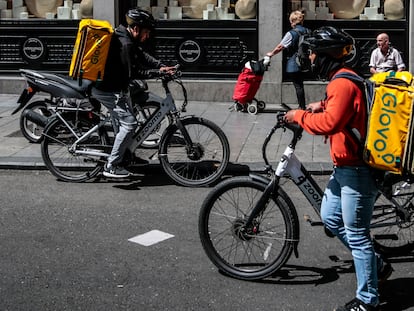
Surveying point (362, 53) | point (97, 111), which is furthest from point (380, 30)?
point (97, 111)

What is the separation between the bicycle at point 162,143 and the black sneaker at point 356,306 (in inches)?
153

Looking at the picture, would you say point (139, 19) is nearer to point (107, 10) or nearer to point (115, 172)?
point (115, 172)

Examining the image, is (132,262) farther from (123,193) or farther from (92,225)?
(123,193)

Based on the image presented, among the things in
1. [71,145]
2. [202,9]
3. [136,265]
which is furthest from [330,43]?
[202,9]

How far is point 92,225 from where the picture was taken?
7988 mm

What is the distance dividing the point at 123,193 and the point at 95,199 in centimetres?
38

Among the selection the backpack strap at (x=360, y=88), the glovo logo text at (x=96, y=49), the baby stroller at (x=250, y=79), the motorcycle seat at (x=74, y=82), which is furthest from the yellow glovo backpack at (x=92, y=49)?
the backpack strap at (x=360, y=88)

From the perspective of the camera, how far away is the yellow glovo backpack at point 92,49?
31.0ft

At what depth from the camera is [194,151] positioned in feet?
31.0

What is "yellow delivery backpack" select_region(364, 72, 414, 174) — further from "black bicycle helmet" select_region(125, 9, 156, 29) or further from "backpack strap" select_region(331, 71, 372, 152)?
"black bicycle helmet" select_region(125, 9, 156, 29)

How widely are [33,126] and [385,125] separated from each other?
23.8ft

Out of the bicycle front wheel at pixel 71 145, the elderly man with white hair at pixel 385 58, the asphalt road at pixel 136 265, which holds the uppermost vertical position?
the elderly man with white hair at pixel 385 58

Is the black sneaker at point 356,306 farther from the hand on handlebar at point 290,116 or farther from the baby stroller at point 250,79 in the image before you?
the baby stroller at point 250,79

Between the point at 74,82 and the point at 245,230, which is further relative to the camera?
the point at 74,82
